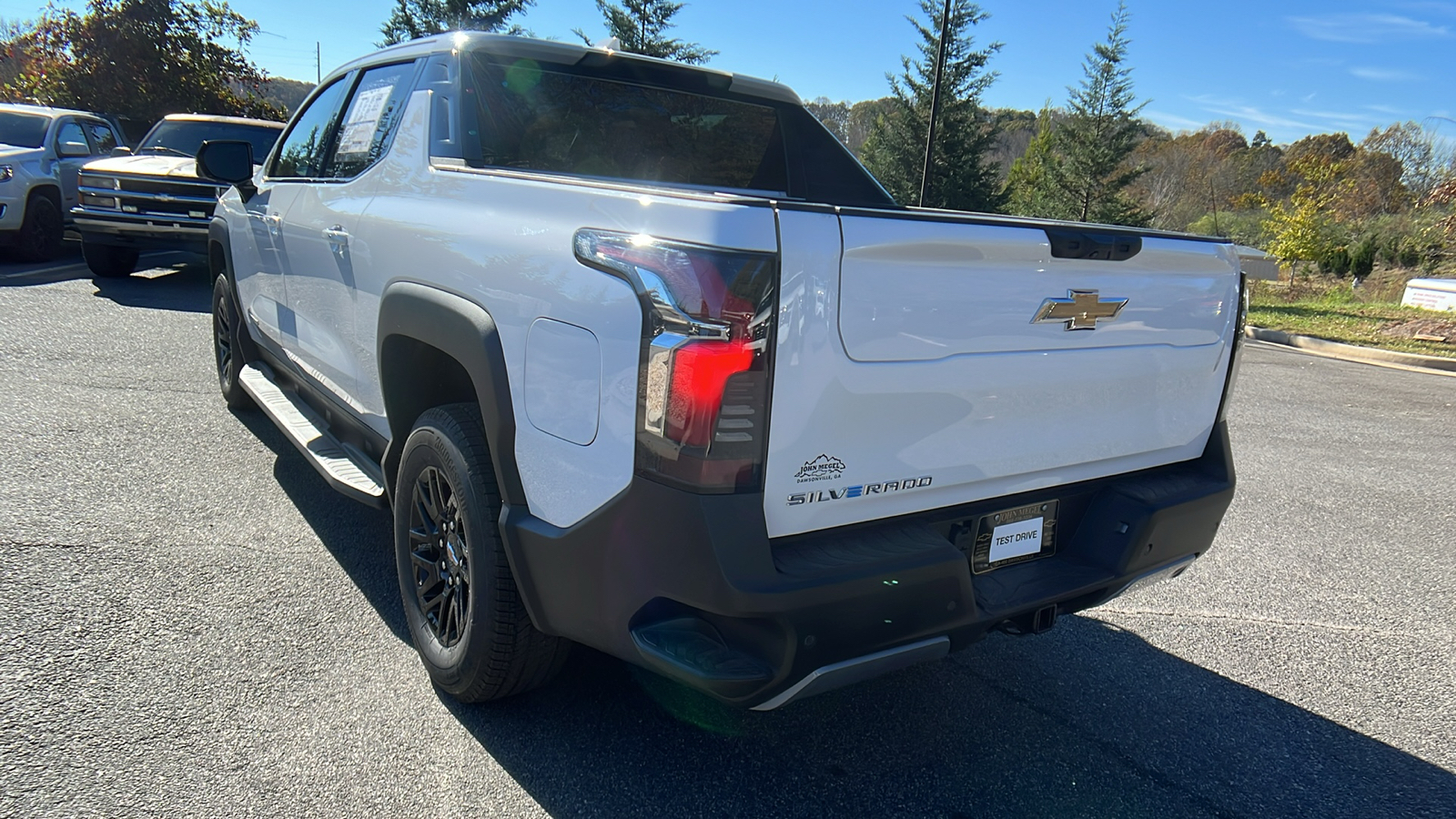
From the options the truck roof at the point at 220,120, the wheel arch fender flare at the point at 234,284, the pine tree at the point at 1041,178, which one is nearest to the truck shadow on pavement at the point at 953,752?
the wheel arch fender flare at the point at 234,284

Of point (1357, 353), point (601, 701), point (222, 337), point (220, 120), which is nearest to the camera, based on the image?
point (601, 701)

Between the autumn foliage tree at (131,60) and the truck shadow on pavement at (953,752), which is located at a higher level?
the autumn foliage tree at (131,60)

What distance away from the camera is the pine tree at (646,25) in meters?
37.5

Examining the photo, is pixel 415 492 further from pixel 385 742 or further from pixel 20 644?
pixel 20 644

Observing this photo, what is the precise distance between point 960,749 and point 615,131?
2.55 m

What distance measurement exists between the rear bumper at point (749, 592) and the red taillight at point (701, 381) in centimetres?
14

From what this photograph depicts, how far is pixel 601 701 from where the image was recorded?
9.20 feet

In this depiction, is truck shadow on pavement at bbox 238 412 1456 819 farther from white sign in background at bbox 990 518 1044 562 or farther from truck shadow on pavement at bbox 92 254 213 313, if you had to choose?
truck shadow on pavement at bbox 92 254 213 313

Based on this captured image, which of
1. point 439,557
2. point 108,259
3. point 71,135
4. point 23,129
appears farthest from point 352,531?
point 71,135

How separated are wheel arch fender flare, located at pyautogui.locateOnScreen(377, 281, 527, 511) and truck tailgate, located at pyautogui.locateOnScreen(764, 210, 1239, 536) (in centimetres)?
74

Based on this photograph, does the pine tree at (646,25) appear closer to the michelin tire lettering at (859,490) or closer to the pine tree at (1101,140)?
the pine tree at (1101,140)

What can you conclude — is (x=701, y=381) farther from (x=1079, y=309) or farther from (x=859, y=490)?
(x=1079, y=309)

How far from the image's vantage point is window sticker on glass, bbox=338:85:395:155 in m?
3.55

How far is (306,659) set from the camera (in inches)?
116
